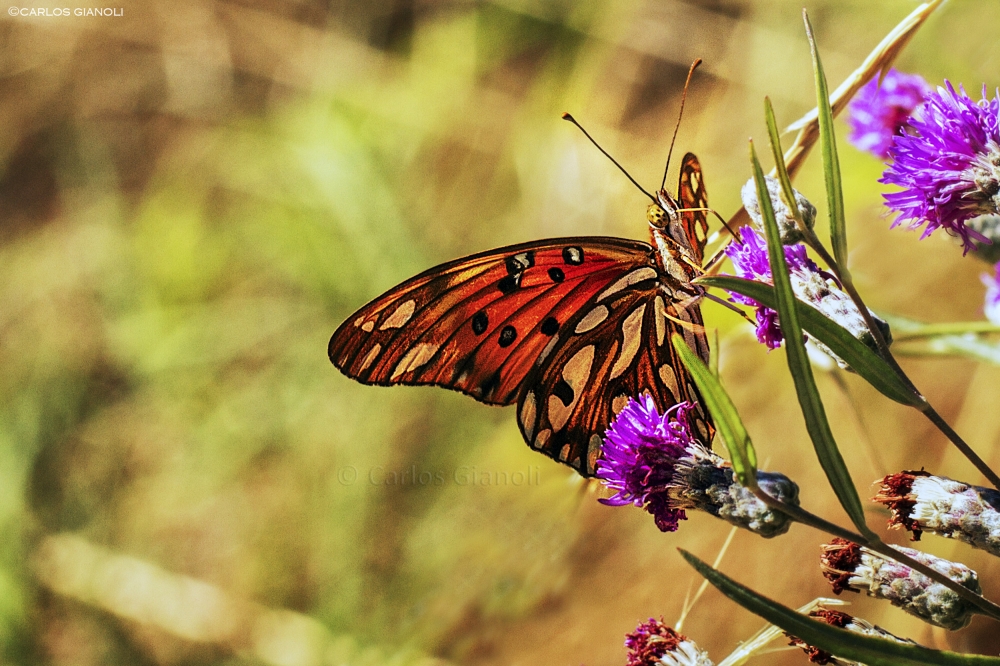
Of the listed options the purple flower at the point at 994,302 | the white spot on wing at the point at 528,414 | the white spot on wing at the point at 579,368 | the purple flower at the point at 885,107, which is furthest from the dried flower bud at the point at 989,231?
the white spot on wing at the point at 528,414

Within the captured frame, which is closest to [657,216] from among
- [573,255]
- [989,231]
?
[573,255]

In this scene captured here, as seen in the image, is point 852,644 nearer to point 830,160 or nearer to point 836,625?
point 836,625

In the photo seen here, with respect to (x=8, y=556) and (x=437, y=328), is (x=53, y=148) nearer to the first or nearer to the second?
(x=8, y=556)

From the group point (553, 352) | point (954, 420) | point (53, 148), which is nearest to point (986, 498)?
point (553, 352)

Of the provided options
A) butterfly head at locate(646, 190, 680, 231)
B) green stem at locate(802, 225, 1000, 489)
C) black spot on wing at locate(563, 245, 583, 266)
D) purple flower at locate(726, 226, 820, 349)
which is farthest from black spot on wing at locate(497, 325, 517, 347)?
green stem at locate(802, 225, 1000, 489)

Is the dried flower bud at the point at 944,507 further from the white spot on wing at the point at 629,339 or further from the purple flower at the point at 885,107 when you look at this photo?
the purple flower at the point at 885,107

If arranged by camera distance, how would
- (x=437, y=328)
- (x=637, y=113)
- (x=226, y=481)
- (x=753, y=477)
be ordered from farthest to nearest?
1. (x=637, y=113)
2. (x=226, y=481)
3. (x=437, y=328)
4. (x=753, y=477)

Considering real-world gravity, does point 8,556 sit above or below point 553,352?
below
